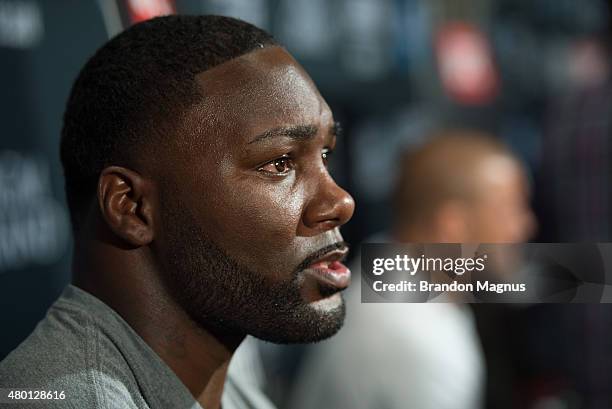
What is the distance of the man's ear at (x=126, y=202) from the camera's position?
0.87 metres

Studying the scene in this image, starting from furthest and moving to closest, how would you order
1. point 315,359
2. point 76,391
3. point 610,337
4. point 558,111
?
point 558,111 < point 610,337 < point 315,359 < point 76,391

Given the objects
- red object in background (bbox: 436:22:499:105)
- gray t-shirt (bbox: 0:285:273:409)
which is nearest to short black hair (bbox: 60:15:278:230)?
gray t-shirt (bbox: 0:285:273:409)

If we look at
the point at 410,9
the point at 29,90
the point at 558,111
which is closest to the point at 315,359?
the point at 29,90

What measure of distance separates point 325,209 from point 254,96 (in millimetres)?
131

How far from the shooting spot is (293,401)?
1677mm

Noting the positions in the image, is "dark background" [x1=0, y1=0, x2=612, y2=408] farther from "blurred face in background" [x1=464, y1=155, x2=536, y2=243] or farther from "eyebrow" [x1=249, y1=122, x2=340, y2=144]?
"eyebrow" [x1=249, y1=122, x2=340, y2=144]

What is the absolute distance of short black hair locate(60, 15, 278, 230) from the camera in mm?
861

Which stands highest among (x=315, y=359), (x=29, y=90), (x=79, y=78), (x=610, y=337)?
(x=79, y=78)

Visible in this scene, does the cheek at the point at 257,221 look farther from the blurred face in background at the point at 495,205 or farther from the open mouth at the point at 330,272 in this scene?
A: the blurred face in background at the point at 495,205

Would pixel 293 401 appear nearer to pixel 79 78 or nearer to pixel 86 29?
pixel 86 29

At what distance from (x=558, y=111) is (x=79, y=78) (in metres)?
1.54

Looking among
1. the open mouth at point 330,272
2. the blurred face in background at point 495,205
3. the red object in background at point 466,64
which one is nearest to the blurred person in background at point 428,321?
the blurred face in background at point 495,205

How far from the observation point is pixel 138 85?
0.87 metres

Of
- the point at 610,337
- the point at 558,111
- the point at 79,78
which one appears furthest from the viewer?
the point at 558,111
